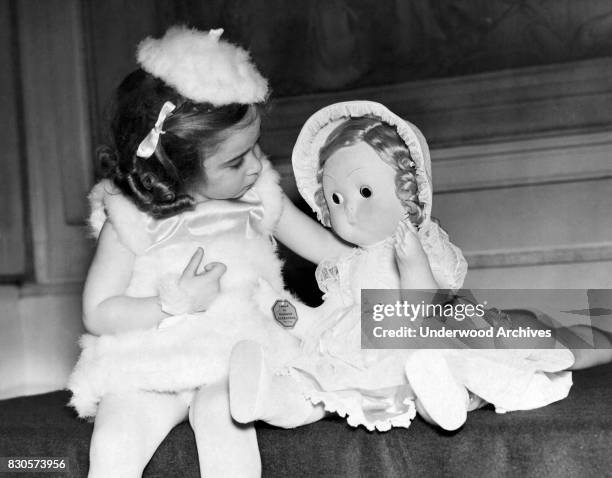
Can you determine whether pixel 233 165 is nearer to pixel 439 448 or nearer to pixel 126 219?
pixel 126 219

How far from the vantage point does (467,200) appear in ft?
7.66

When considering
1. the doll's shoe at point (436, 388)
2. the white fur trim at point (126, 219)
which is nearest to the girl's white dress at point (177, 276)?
the white fur trim at point (126, 219)

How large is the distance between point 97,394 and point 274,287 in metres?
0.39

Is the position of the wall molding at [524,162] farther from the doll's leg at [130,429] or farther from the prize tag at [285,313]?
the doll's leg at [130,429]

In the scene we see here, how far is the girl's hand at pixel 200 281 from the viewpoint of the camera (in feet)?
4.67

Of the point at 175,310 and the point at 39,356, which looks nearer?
the point at 175,310

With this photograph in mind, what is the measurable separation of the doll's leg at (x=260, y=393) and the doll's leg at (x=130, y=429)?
0.20 m

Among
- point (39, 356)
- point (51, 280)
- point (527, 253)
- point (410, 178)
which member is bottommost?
point (39, 356)

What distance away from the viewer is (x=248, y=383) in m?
1.27

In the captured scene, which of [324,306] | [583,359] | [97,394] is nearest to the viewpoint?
[97,394]

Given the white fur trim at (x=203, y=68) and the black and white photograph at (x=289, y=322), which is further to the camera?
the white fur trim at (x=203, y=68)

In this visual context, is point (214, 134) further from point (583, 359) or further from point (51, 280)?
point (51, 280)

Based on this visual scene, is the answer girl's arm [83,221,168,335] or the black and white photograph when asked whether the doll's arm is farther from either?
girl's arm [83,221,168,335]

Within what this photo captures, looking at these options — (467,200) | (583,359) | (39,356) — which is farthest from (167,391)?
(39,356)
